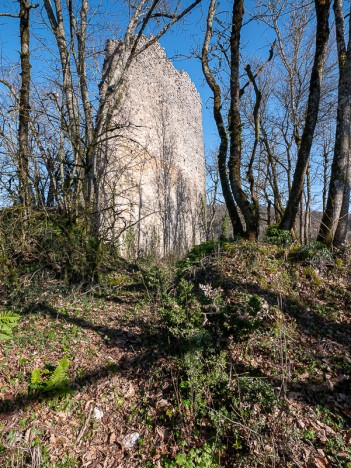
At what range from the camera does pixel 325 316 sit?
12.4 ft

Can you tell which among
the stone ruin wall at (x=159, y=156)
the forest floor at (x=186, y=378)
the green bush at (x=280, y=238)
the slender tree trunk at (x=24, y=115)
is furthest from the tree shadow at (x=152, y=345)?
the stone ruin wall at (x=159, y=156)

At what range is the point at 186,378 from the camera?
9.85 feet

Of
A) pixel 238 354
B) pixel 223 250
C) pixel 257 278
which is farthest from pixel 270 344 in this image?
pixel 223 250

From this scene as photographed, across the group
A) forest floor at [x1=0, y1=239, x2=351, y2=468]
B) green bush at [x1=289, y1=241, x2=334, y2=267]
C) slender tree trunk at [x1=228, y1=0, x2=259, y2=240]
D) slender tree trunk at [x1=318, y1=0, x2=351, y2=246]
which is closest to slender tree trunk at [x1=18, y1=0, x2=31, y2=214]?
forest floor at [x1=0, y1=239, x2=351, y2=468]

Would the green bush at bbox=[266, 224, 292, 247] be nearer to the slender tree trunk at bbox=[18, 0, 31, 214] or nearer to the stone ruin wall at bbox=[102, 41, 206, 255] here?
the stone ruin wall at bbox=[102, 41, 206, 255]

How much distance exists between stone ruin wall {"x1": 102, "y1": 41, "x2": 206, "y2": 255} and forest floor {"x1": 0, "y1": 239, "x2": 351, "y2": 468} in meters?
4.23

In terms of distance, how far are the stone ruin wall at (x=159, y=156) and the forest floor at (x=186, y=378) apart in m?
4.23

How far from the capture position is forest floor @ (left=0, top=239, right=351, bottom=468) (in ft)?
7.88

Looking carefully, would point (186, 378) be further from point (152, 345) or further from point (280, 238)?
point (280, 238)

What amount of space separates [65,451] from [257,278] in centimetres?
318

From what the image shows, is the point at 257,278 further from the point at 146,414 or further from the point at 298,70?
the point at 298,70

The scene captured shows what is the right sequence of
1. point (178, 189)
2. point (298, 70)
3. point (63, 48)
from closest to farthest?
point (63, 48)
point (298, 70)
point (178, 189)

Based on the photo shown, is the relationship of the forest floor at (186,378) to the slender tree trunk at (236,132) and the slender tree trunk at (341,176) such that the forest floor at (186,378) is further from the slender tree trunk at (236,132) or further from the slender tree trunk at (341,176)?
the slender tree trunk at (236,132)

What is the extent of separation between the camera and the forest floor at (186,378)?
7.88 feet
